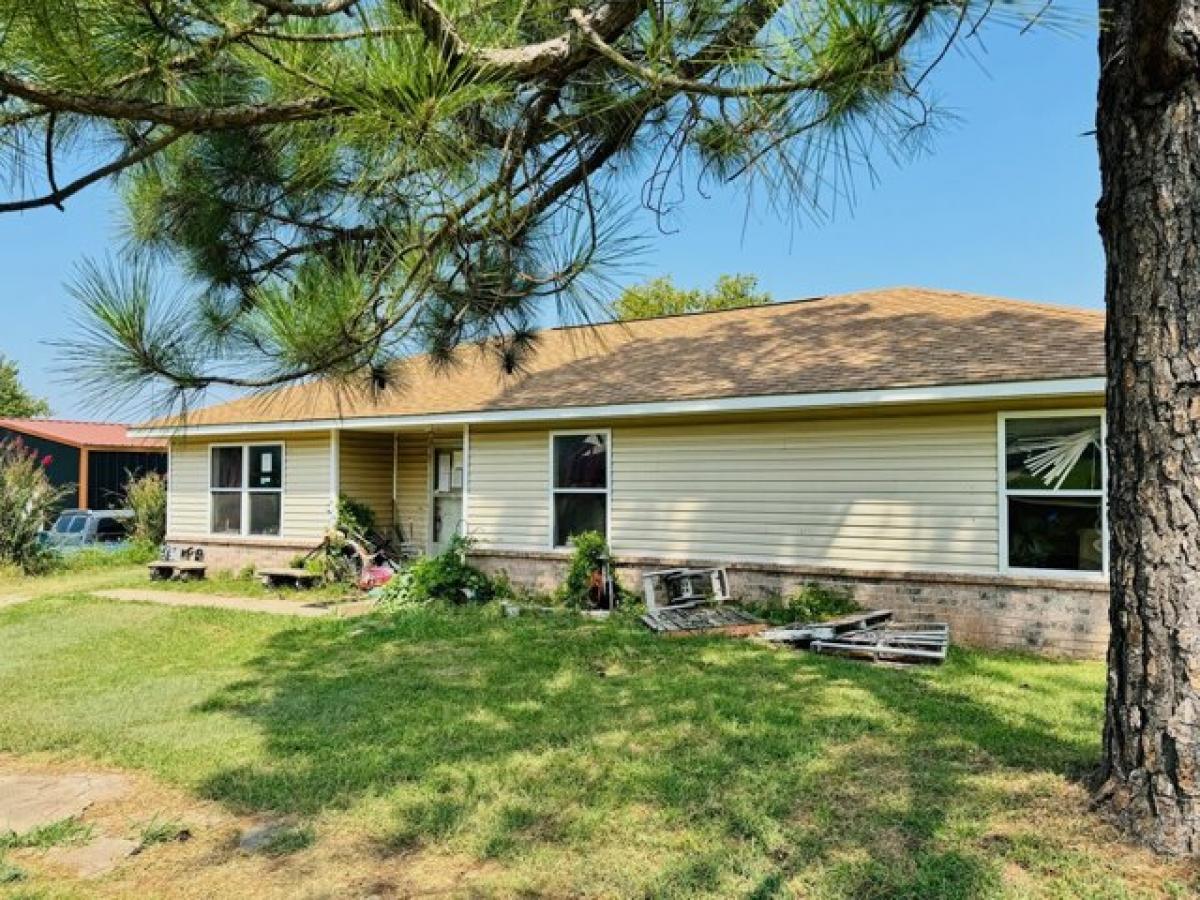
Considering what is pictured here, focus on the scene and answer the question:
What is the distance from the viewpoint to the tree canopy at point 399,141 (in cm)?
270

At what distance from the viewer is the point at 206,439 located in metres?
14.4

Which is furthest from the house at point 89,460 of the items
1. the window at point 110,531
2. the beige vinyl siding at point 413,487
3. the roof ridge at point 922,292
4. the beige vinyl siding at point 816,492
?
the beige vinyl siding at point 816,492

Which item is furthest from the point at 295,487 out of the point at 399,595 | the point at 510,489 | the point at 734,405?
the point at 734,405

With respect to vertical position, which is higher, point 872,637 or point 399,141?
point 399,141

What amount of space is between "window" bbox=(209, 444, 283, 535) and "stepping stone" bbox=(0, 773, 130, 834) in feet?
30.9

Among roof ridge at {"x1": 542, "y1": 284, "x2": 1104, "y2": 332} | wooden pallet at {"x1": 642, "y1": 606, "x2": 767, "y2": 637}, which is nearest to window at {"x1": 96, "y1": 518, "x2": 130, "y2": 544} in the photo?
roof ridge at {"x1": 542, "y1": 284, "x2": 1104, "y2": 332}

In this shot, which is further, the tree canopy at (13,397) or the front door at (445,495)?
the tree canopy at (13,397)

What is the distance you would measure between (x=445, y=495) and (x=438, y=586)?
3.16 m

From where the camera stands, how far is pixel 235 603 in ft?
36.6

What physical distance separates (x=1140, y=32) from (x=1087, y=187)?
1991 mm

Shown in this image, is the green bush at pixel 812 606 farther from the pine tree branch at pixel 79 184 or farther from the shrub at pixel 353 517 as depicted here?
the pine tree branch at pixel 79 184

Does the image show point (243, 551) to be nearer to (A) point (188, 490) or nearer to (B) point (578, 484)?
(A) point (188, 490)

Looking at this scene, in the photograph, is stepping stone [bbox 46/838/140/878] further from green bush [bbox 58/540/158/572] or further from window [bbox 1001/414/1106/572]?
green bush [bbox 58/540/158/572]

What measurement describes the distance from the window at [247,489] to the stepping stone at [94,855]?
10.4 m
